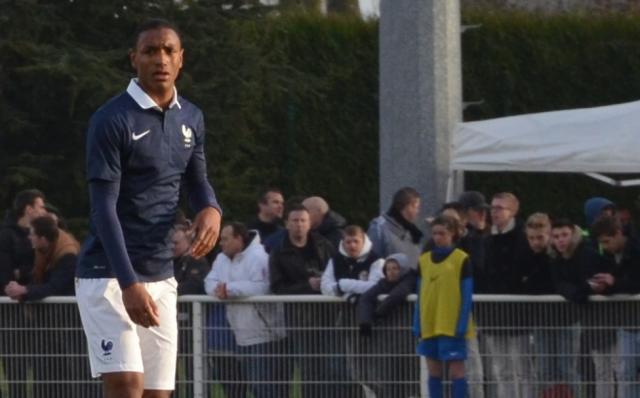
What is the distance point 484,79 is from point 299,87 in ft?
8.78

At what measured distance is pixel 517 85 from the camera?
68.9 ft

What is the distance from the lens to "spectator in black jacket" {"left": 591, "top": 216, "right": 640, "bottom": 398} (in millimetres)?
11539

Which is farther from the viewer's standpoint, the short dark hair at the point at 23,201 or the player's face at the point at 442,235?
the short dark hair at the point at 23,201

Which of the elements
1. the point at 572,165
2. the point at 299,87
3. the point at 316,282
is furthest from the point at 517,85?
the point at 316,282

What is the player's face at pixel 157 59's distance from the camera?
7.17m

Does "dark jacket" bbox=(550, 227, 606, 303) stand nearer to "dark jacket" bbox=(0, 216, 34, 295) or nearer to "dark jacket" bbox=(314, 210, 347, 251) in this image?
"dark jacket" bbox=(314, 210, 347, 251)

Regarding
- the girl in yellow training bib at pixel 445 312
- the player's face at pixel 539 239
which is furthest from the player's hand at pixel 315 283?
the player's face at pixel 539 239

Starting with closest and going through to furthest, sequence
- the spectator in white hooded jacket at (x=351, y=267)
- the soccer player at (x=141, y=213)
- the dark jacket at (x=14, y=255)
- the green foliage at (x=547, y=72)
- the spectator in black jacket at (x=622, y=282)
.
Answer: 1. the soccer player at (x=141, y=213)
2. the spectator in black jacket at (x=622, y=282)
3. the spectator in white hooded jacket at (x=351, y=267)
4. the dark jacket at (x=14, y=255)
5. the green foliage at (x=547, y=72)

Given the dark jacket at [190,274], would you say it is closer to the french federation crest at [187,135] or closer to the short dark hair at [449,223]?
the short dark hair at [449,223]

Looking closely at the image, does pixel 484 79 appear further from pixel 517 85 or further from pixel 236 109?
pixel 236 109

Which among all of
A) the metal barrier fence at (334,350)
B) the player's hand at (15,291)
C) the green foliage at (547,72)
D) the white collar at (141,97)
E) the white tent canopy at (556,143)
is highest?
the green foliage at (547,72)

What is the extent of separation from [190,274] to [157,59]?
18.9 ft

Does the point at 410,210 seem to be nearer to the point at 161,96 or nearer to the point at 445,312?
the point at 445,312

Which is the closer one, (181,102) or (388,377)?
(181,102)
